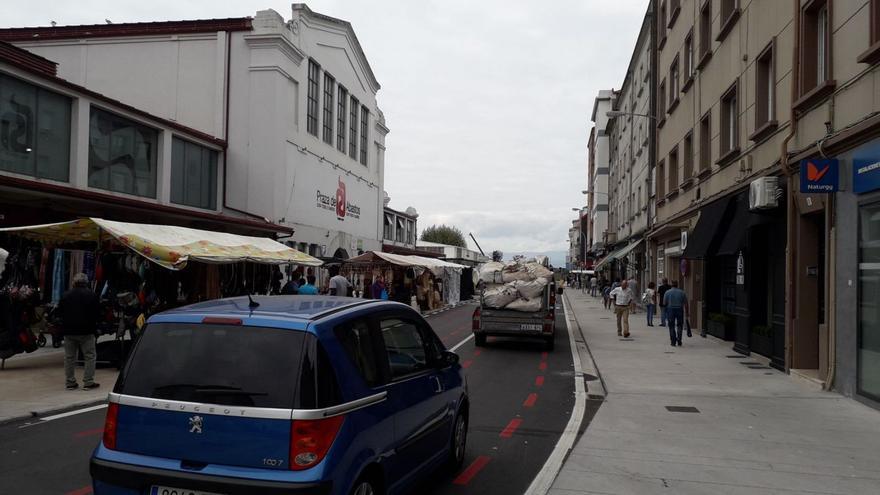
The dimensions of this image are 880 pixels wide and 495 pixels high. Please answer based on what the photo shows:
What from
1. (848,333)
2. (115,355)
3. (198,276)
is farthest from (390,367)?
(198,276)

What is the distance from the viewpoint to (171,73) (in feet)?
93.9

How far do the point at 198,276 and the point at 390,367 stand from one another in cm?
1290

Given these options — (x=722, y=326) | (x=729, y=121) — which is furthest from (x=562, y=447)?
(x=729, y=121)

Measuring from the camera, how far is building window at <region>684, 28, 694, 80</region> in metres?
21.0

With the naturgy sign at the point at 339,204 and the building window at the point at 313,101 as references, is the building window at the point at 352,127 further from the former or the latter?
the building window at the point at 313,101

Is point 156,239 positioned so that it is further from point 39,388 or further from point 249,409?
point 249,409

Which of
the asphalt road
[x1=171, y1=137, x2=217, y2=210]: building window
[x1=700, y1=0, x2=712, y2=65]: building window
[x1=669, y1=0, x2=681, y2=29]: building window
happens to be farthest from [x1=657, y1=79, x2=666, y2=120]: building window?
[x1=171, y1=137, x2=217, y2=210]: building window

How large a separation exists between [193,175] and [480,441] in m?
21.0

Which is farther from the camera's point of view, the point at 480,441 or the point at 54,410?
the point at 54,410

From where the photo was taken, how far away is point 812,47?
457 inches

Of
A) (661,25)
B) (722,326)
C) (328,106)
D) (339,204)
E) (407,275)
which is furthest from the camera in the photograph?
(339,204)

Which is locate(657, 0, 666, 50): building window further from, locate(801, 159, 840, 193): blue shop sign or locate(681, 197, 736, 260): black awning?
locate(801, 159, 840, 193): blue shop sign

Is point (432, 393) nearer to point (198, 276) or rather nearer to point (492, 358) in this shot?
point (492, 358)

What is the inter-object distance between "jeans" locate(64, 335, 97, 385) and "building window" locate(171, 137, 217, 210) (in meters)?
14.4
